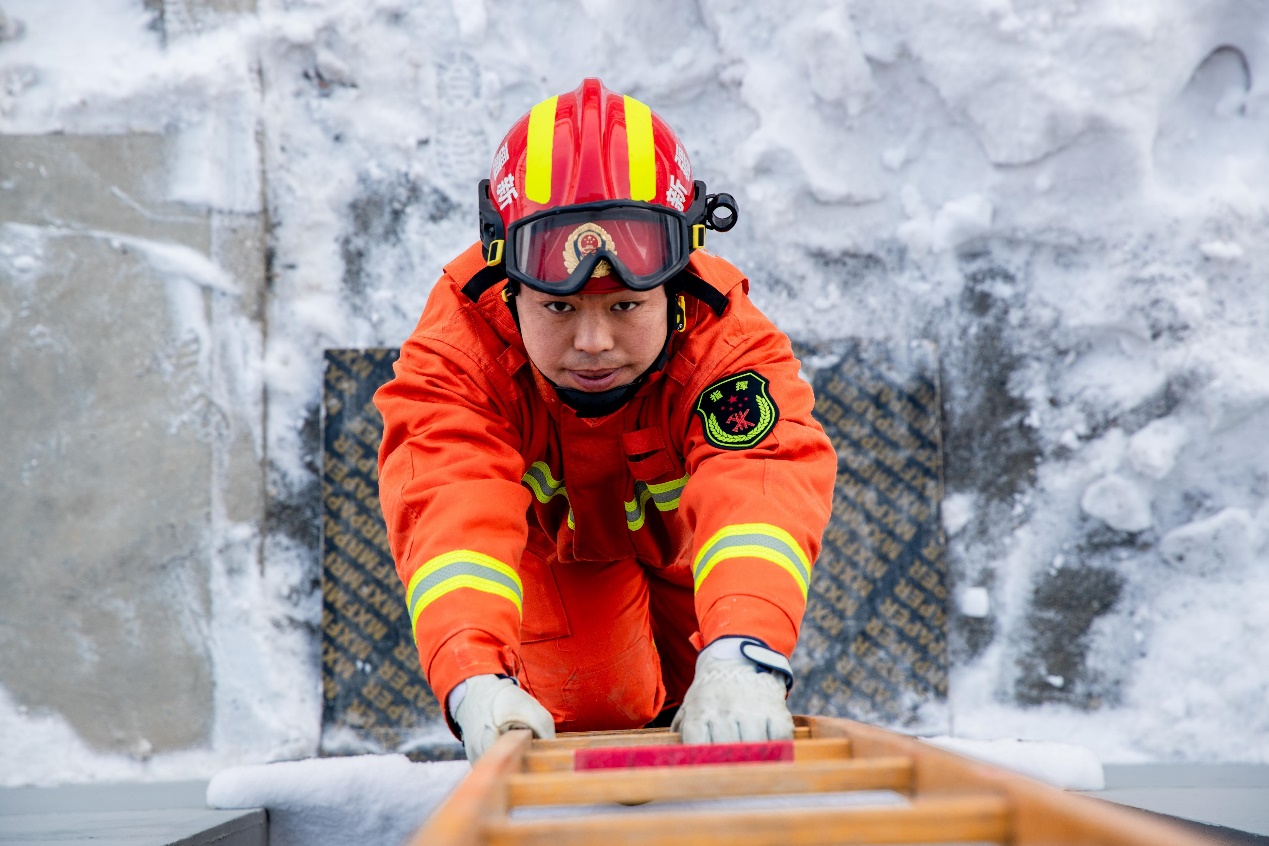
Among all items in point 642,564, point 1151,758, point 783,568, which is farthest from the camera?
point 1151,758

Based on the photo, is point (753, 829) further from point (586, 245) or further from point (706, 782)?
point (586, 245)

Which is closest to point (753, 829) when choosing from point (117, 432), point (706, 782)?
point (706, 782)

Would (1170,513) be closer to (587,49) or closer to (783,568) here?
(783,568)

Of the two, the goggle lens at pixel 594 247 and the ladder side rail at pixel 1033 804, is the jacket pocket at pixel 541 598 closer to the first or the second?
the goggle lens at pixel 594 247

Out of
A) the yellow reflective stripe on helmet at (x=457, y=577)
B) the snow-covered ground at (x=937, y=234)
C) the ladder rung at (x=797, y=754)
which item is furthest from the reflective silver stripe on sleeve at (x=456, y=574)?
the snow-covered ground at (x=937, y=234)

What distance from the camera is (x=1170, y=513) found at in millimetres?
2820

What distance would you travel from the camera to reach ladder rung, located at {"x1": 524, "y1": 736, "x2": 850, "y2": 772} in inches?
45.2

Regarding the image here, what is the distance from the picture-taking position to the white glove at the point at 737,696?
1285 millimetres

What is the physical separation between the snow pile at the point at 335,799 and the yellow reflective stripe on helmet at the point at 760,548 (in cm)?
61

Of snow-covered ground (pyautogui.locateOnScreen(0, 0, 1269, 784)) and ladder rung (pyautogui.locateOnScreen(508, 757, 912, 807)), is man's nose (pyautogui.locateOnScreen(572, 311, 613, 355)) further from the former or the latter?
snow-covered ground (pyautogui.locateOnScreen(0, 0, 1269, 784))

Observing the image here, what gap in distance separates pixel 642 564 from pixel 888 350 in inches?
42.2

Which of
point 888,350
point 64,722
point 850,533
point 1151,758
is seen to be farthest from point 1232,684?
point 64,722

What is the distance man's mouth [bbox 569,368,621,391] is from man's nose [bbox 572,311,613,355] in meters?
0.07

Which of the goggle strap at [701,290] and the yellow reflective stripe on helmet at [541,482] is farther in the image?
the yellow reflective stripe on helmet at [541,482]
